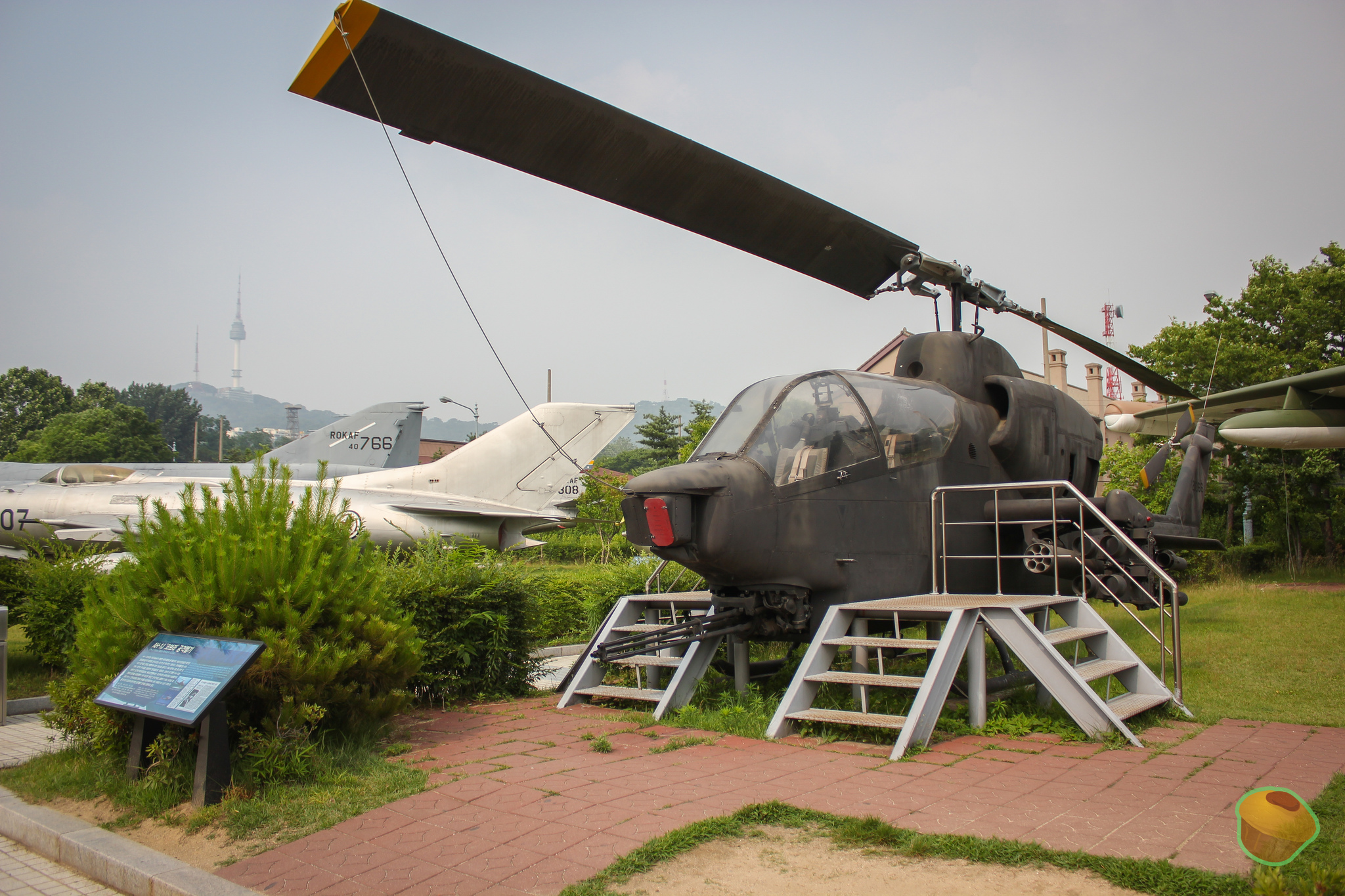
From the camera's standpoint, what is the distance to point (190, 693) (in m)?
4.63

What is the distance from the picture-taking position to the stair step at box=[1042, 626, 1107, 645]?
6020 mm

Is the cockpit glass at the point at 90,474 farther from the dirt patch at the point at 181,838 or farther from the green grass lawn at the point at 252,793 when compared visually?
the dirt patch at the point at 181,838

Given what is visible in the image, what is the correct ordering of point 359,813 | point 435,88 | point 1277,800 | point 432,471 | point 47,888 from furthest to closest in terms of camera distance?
point 432,471 < point 435,88 < point 359,813 < point 47,888 < point 1277,800

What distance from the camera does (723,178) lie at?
643 centimetres

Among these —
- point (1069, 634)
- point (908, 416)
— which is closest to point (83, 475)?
point (908, 416)

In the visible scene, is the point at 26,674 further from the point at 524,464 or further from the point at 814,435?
the point at 524,464

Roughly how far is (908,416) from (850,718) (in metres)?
2.47

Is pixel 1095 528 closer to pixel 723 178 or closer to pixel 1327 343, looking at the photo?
pixel 723 178

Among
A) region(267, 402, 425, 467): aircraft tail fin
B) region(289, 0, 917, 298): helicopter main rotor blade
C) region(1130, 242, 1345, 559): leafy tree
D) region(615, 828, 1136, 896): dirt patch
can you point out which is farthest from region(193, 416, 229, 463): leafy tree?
region(615, 828, 1136, 896): dirt patch

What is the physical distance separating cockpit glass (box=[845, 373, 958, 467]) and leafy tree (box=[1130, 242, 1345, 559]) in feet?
62.2

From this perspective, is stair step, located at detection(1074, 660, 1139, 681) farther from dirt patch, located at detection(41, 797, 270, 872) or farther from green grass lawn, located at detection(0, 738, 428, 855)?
dirt patch, located at detection(41, 797, 270, 872)

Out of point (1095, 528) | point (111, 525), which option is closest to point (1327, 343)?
point (1095, 528)

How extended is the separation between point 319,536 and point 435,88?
2.93 meters
